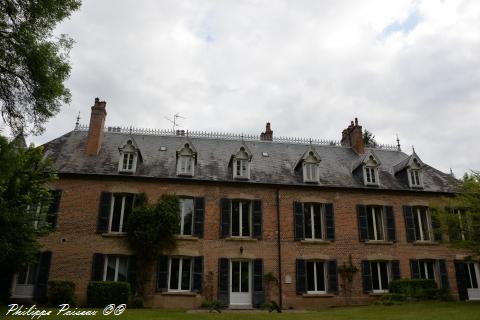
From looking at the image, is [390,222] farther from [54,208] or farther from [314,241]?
[54,208]

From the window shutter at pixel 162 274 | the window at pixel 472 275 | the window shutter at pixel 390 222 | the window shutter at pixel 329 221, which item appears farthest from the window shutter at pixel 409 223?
the window shutter at pixel 162 274

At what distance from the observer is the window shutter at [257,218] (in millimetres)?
20734

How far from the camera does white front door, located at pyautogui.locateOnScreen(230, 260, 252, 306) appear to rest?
19.6m

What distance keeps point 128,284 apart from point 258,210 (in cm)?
715

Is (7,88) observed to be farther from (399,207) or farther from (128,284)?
(399,207)

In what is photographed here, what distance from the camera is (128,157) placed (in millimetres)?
21391

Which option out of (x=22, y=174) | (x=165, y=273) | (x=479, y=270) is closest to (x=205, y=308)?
(x=165, y=273)

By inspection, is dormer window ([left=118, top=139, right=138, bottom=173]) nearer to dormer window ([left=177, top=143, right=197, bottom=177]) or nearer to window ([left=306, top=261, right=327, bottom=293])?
dormer window ([left=177, top=143, right=197, bottom=177])

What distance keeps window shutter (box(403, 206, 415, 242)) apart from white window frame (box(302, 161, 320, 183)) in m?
5.12

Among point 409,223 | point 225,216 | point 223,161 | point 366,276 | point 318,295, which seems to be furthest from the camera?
point 223,161

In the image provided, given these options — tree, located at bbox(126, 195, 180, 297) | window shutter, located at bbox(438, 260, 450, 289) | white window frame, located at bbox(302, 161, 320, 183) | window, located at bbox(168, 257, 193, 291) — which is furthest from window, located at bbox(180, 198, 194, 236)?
window shutter, located at bbox(438, 260, 450, 289)

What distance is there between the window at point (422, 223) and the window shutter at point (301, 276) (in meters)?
6.74

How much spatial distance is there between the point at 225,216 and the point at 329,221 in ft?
18.0

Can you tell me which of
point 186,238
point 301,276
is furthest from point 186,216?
point 301,276
